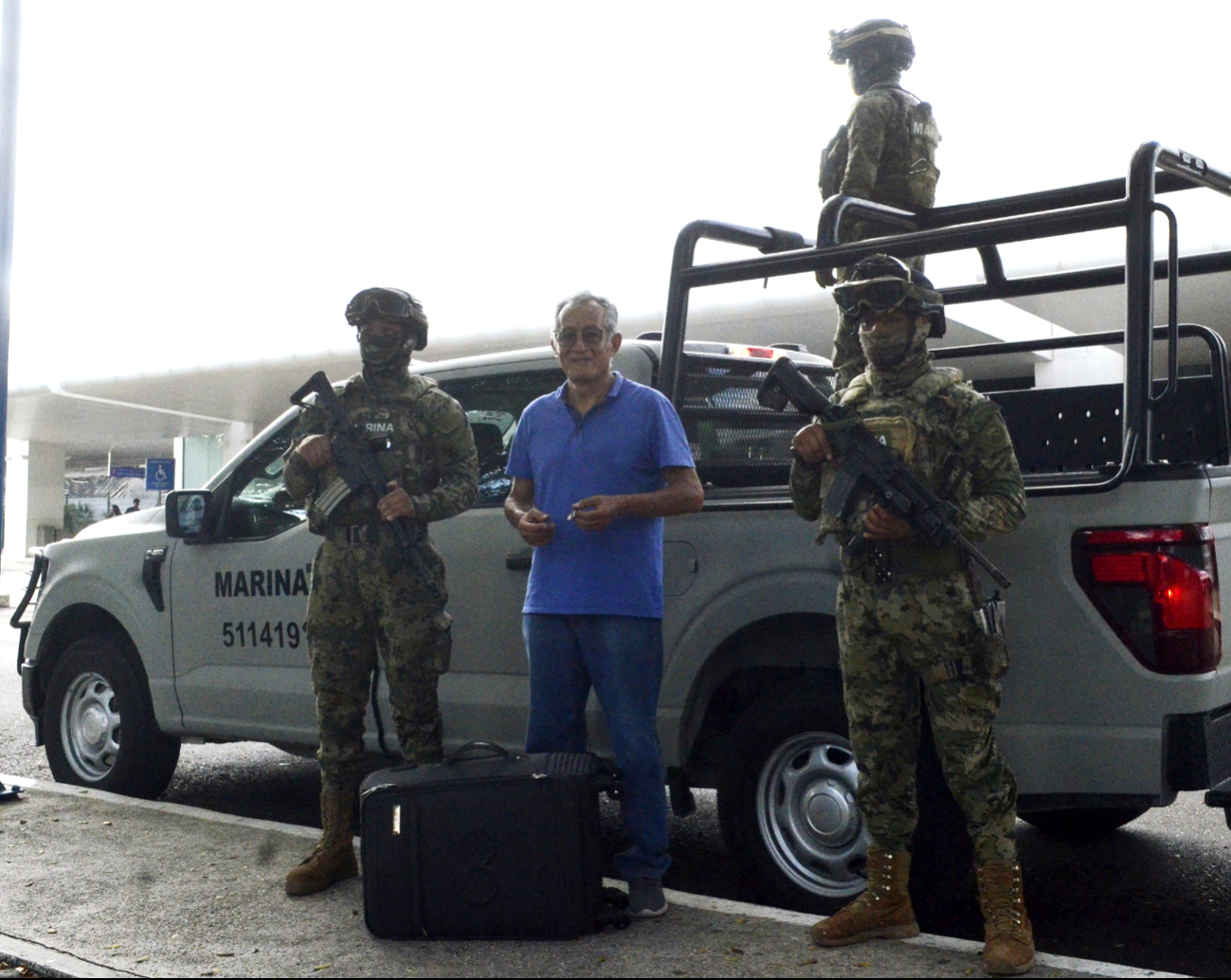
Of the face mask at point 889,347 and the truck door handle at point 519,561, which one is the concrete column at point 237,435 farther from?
the face mask at point 889,347

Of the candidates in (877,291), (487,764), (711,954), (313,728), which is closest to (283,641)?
(313,728)

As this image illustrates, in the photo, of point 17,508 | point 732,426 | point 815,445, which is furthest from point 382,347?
point 17,508

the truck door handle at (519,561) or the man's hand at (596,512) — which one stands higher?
the man's hand at (596,512)

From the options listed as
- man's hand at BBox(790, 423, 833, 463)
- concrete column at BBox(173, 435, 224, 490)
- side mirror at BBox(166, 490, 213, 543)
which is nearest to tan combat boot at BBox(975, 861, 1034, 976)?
man's hand at BBox(790, 423, 833, 463)

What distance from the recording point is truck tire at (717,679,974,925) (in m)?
4.07

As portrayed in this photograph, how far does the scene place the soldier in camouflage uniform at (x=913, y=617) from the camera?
11.7 ft

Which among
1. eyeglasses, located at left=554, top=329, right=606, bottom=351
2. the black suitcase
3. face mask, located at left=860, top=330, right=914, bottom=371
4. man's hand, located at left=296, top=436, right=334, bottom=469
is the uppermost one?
eyeglasses, located at left=554, top=329, right=606, bottom=351

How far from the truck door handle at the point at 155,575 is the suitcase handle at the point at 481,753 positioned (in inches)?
90.5

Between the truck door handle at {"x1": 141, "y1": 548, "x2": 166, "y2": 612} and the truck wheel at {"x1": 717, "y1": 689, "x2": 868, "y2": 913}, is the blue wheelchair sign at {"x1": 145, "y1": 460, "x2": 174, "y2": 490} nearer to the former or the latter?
the truck door handle at {"x1": 141, "y1": 548, "x2": 166, "y2": 612}

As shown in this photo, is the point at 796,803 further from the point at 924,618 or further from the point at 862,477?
the point at 862,477

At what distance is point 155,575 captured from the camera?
5887 mm

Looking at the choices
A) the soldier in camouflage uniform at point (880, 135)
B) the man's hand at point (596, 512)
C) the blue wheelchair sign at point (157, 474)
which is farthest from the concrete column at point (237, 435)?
the man's hand at point (596, 512)

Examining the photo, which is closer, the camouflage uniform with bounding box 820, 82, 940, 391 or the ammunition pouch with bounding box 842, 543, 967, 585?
the ammunition pouch with bounding box 842, 543, 967, 585

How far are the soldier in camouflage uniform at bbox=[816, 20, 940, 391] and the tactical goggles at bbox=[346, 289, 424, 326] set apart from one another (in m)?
1.58
